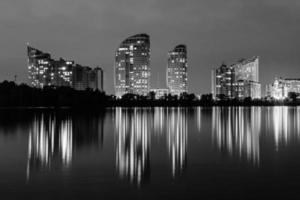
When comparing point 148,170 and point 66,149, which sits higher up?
point 66,149

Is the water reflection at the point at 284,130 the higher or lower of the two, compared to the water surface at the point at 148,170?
higher

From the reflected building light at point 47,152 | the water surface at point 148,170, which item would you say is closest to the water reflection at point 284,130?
the water surface at point 148,170

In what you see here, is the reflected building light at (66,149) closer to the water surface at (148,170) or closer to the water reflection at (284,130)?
the water surface at (148,170)

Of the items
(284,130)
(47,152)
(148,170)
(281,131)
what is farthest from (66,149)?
(284,130)

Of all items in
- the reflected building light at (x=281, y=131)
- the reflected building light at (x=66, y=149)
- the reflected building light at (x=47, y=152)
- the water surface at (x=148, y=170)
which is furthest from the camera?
the reflected building light at (x=281, y=131)

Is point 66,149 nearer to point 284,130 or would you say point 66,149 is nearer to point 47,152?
point 47,152

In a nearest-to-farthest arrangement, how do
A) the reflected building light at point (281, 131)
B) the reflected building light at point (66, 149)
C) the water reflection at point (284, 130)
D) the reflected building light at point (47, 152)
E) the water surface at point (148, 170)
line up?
the water surface at point (148, 170)
the reflected building light at point (47, 152)
the reflected building light at point (66, 149)
the reflected building light at point (281, 131)
the water reflection at point (284, 130)

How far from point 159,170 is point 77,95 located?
150072 millimetres

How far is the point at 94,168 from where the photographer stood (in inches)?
723

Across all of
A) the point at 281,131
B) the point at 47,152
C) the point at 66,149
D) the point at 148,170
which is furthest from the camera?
the point at 281,131

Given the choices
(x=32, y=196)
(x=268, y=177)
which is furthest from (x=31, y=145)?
(x=268, y=177)

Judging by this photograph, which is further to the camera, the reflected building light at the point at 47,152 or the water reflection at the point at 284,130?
the water reflection at the point at 284,130

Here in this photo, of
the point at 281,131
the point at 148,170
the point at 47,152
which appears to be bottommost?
the point at 148,170

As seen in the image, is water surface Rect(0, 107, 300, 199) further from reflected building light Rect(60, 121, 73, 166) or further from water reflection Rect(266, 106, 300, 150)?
water reflection Rect(266, 106, 300, 150)
